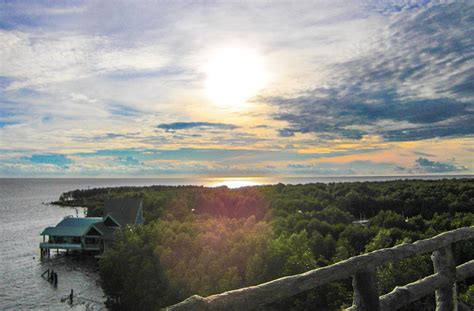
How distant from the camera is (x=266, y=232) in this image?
96.1 ft

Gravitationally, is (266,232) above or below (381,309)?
below

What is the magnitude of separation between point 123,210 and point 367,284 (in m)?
56.3

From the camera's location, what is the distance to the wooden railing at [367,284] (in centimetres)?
367

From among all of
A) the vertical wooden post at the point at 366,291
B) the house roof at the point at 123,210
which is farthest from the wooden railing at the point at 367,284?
the house roof at the point at 123,210

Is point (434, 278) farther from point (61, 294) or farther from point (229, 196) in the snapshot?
point (229, 196)

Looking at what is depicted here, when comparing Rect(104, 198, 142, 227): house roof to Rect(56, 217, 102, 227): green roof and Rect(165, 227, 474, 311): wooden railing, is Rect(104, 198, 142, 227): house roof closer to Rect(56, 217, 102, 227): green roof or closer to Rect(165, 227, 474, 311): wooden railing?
Rect(56, 217, 102, 227): green roof

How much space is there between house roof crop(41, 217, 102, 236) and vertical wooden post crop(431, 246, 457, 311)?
5646 centimetres

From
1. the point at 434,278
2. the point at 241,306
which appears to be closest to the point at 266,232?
the point at 434,278

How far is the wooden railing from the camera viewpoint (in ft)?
12.1

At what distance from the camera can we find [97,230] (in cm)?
5566

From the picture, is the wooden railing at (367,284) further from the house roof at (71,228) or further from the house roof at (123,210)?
the house roof at (71,228)

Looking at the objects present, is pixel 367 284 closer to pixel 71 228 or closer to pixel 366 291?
pixel 366 291

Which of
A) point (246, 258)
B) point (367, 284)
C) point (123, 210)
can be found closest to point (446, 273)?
point (367, 284)

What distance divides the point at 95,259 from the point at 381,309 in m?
54.6
